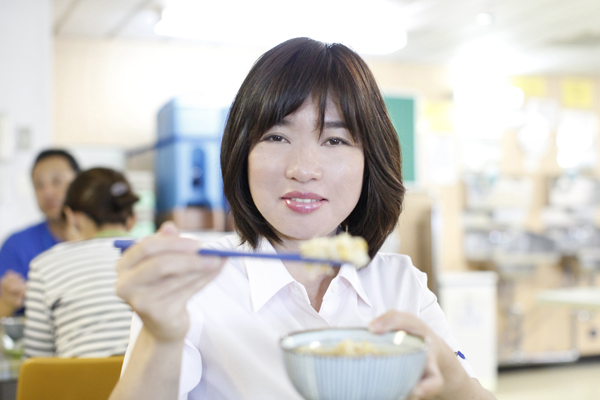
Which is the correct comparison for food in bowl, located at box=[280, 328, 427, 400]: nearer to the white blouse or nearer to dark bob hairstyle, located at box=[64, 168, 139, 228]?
the white blouse

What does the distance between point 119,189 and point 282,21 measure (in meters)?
2.51

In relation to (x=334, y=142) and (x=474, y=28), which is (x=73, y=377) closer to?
(x=334, y=142)

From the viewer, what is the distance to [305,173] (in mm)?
1014

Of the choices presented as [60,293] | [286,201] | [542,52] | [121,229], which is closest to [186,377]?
[286,201]

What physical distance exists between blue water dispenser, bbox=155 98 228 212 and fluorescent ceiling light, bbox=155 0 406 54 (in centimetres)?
69

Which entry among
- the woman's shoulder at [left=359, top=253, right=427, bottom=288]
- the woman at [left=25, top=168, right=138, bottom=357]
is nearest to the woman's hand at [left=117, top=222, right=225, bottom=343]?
the woman's shoulder at [left=359, top=253, right=427, bottom=288]

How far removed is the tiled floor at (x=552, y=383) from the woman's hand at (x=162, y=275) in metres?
4.90

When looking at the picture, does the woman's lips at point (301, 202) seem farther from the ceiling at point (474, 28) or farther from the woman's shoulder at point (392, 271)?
the ceiling at point (474, 28)

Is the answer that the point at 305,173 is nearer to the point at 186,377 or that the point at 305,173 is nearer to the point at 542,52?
the point at 186,377

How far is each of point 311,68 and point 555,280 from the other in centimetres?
608

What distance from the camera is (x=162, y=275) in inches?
29.8

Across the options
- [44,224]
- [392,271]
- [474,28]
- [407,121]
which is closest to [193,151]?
[44,224]

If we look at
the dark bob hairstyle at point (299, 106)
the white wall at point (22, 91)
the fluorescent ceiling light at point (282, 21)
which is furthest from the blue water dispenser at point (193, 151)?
the dark bob hairstyle at point (299, 106)

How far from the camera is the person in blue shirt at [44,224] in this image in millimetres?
3090
